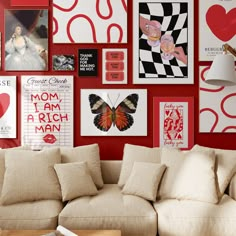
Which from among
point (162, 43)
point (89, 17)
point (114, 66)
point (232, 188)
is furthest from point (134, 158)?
point (89, 17)

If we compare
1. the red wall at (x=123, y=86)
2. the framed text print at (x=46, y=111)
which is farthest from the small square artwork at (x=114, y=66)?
the framed text print at (x=46, y=111)

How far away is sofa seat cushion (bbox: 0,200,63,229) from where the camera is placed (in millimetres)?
2887

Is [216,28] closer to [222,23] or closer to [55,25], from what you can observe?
[222,23]

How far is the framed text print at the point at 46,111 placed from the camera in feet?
13.2

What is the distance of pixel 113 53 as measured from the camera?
4.04 metres

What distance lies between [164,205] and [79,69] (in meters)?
1.84

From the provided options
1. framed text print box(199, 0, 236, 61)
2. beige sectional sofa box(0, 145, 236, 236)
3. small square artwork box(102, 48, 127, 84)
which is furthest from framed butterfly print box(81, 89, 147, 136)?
beige sectional sofa box(0, 145, 236, 236)

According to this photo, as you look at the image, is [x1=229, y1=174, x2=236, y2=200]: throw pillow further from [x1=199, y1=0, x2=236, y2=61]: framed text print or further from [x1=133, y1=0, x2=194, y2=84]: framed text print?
[x1=199, y1=0, x2=236, y2=61]: framed text print

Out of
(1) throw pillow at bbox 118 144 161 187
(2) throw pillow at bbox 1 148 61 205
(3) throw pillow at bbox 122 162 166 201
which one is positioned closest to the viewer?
(2) throw pillow at bbox 1 148 61 205

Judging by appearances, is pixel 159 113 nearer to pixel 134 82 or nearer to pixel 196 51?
pixel 134 82

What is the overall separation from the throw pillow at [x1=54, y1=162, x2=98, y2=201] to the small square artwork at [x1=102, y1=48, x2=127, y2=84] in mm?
1145

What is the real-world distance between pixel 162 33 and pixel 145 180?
1739 mm

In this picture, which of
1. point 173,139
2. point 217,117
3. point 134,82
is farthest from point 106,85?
point 217,117

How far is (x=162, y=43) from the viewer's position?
4.03 m
